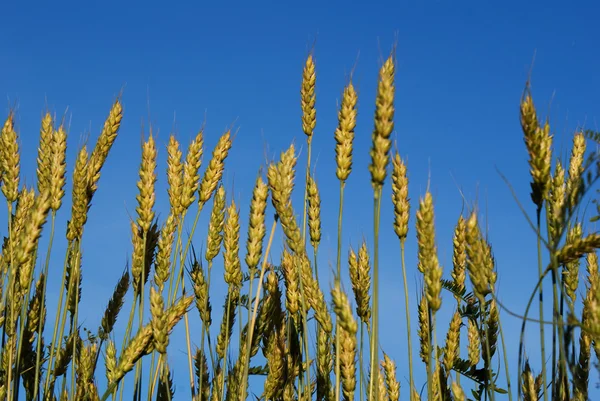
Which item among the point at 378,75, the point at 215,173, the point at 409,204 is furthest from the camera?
the point at 215,173

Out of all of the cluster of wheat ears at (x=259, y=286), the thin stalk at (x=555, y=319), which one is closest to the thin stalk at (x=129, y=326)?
the cluster of wheat ears at (x=259, y=286)

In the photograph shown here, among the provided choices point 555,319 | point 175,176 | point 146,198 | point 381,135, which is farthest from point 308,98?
point 555,319

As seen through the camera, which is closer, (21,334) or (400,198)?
(400,198)

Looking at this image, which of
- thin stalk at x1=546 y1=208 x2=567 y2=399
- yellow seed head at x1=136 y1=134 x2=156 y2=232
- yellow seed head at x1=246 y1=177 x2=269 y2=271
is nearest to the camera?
thin stalk at x1=546 y1=208 x2=567 y2=399

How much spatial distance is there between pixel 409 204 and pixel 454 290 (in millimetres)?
1446

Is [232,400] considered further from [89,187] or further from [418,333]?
[89,187]

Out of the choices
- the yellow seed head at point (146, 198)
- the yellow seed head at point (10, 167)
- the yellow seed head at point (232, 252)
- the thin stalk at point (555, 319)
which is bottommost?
the thin stalk at point (555, 319)

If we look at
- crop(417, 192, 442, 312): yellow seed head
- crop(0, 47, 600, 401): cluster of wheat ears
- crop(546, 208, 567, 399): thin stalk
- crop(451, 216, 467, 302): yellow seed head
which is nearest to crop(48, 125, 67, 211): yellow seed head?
crop(0, 47, 600, 401): cluster of wheat ears

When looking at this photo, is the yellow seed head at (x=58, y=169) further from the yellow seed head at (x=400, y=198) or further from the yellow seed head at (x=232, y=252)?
the yellow seed head at (x=400, y=198)

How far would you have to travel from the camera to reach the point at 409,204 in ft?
12.0

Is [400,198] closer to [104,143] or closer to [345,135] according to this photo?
[345,135]

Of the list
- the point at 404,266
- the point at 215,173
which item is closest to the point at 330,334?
the point at 404,266

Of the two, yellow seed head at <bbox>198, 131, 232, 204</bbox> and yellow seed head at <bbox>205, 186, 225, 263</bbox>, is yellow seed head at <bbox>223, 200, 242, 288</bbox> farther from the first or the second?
yellow seed head at <bbox>198, 131, 232, 204</bbox>

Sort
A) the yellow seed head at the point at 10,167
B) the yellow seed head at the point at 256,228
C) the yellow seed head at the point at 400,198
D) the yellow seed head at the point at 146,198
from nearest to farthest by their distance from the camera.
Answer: the yellow seed head at the point at 400,198 → the yellow seed head at the point at 256,228 → the yellow seed head at the point at 146,198 → the yellow seed head at the point at 10,167
